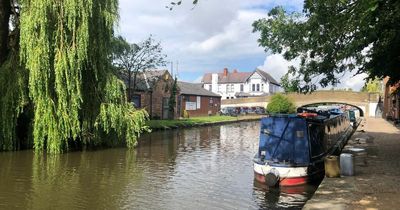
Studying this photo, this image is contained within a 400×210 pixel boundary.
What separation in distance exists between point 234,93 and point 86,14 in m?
77.2

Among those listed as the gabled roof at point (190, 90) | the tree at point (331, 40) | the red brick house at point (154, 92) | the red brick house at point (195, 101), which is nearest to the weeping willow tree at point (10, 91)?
the tree at point (331, 40)

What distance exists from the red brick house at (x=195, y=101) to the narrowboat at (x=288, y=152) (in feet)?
117

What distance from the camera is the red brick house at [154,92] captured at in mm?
40812

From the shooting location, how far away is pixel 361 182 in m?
10.8

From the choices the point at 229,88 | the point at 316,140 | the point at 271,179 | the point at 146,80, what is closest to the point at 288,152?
the point at 271,179

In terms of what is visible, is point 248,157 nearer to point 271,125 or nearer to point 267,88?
point 271,125

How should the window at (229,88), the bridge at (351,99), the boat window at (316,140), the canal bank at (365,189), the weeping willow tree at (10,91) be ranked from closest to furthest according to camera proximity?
the canal bank at (365,189), the boat window at (316,140), the weeping willow tree at (10,91), the bridge at (351,99), the window at (229,88)

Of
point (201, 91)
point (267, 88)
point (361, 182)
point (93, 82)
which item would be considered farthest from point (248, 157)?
point (267, 88)

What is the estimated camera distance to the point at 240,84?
9350 centimetres

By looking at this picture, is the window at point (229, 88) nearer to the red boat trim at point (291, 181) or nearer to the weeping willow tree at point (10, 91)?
the weeping willow tree at point (10, 91)

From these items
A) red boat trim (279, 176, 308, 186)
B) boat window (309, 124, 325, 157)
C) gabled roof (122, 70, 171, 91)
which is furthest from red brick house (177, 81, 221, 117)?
red boat trim (279, 176, 308, 186)

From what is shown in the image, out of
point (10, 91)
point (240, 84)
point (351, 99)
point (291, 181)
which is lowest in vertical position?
point (291, 181)

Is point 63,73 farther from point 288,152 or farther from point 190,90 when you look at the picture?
point 190,90

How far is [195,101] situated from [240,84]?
133ft
